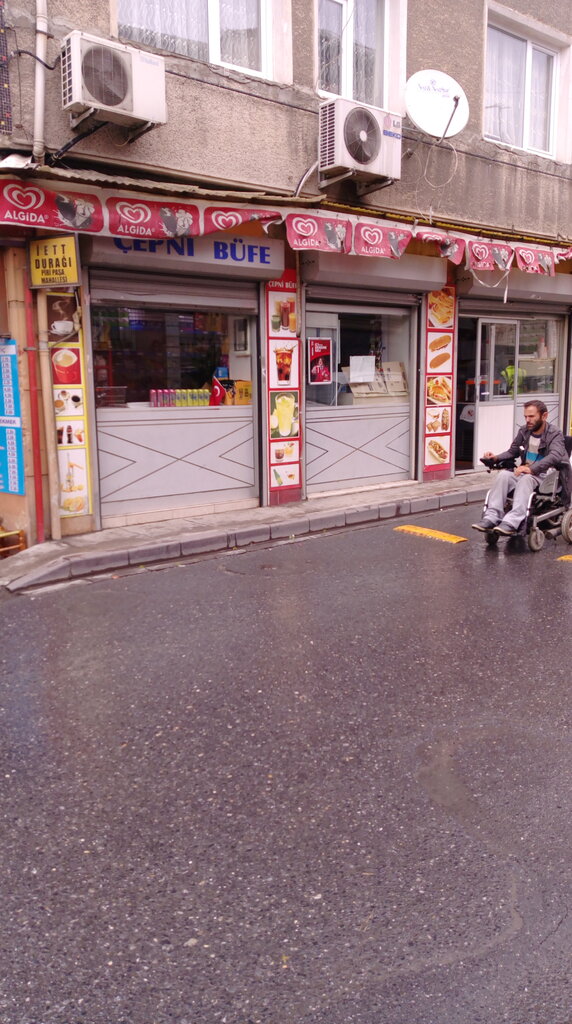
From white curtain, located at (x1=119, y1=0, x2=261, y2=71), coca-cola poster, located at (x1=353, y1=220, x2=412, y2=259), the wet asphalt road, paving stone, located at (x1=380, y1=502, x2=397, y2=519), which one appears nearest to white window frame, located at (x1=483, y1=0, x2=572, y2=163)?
coca-cola poster, located at (x1=353, y1=220, x2=412, y2=259)

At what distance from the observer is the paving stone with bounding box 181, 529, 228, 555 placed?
26.9ft

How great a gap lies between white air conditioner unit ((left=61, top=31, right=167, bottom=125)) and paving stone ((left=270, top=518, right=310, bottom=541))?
4.33 meters

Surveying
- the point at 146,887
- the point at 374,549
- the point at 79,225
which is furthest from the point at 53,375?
the point at 146,887

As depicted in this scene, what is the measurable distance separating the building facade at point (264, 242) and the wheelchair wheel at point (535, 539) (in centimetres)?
346

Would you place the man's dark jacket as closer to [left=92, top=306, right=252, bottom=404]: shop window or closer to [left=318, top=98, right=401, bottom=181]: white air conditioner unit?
[left=92, top=306, right=252, bottom=404]: shop window

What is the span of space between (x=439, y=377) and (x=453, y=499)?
2.05m

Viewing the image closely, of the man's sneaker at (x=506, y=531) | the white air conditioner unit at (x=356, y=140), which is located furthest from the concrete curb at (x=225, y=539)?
the white air conditioner unit at (x=356, y=140)

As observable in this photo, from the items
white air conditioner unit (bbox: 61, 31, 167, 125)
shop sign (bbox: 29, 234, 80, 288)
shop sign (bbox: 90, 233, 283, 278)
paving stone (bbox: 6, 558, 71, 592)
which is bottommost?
paving stone (bbox: 6, 558, 71, 592)

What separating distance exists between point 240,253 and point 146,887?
7576 mm

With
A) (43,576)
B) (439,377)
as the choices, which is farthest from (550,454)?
(43,576)

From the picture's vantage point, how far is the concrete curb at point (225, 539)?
7277 millimetres

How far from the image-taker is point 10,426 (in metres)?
8.00

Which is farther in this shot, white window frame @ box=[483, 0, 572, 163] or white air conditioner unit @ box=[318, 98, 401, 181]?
white window frame @ box=[483, 0, 572, 163]

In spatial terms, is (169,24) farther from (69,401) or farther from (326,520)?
(326,520)
